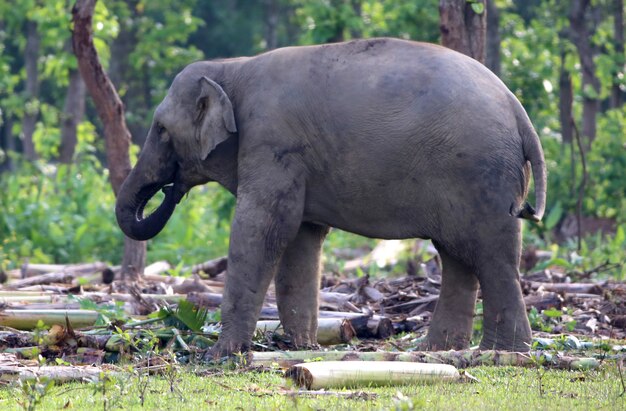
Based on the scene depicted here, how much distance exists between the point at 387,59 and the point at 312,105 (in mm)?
642

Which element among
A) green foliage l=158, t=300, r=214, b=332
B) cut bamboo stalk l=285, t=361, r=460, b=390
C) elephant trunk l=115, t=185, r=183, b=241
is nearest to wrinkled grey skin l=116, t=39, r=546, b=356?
green foliage l=158, t=300, r=214, b=332

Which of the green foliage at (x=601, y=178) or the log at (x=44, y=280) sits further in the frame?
the green foliage at (x=601, y=178)

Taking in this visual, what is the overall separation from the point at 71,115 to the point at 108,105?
329 inches

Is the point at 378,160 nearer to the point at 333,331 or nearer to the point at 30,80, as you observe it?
the point at 333,331

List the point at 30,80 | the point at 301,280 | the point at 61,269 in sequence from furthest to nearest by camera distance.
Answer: the point at 30,80, the point at 61,269, the point at 301,280

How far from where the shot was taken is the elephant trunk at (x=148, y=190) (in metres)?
9.55

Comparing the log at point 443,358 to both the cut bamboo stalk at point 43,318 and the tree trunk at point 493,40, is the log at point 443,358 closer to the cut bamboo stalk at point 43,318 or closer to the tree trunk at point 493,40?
the cut bamboo stalk at point 43,318

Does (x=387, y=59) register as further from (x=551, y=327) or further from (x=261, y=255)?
(x=551, y=327)

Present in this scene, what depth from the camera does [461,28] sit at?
1154 centimetres

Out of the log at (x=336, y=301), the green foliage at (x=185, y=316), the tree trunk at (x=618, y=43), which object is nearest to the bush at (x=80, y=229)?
the log at (x=336, y=301)

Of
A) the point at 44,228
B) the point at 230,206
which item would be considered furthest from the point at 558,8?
the point at 44,228

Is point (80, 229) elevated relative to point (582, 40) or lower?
lower

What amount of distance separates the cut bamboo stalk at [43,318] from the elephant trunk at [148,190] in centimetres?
80

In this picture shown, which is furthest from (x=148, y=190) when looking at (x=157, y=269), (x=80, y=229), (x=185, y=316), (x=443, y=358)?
(x=80, y=229)
